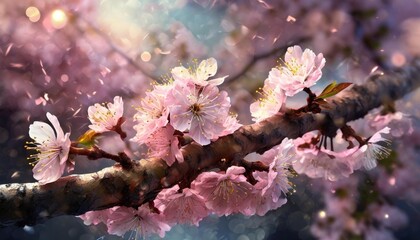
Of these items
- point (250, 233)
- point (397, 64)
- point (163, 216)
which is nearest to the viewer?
point (163, 216)

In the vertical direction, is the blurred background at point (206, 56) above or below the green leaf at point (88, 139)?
below

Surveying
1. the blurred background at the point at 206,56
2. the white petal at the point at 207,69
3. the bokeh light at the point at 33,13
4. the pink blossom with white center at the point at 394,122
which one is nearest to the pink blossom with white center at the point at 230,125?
the white petal at the point at 207,69

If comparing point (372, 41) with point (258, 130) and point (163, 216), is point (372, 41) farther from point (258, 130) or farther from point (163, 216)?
point (163, 216)

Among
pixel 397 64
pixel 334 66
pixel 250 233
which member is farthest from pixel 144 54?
pixel 250 233

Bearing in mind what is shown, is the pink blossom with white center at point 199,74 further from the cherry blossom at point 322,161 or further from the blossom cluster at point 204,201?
the cherry blossom at point 322,161

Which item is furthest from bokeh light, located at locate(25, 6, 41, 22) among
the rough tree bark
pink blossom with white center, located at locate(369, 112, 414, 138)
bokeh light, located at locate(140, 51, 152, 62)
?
pink blossom with white center, located at locate(369, 112, 414, 138)

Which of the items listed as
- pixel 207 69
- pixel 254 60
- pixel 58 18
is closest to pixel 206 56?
pixel 254 60

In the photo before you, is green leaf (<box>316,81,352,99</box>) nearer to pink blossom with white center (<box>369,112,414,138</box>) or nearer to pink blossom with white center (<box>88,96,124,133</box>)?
pink blossom with white center (<box>88,96,124,133</box>)
